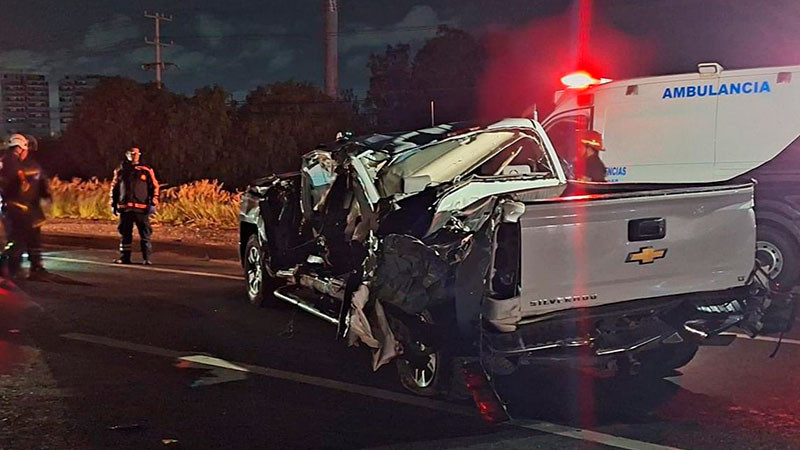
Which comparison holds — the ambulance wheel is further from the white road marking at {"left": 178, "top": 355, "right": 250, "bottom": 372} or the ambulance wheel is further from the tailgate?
the white road marking at {"left": 178, "top": 355, "right": 250, "bottom": 372}

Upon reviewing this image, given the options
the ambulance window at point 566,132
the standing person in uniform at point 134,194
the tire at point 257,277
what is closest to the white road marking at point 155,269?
the standing person in uniform at point 134,194

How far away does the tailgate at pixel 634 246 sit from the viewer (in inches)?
218

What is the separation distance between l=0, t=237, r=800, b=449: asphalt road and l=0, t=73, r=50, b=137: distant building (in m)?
65.0

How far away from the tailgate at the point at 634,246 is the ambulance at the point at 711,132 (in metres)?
4.05

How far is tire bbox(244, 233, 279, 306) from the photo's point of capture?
953cm

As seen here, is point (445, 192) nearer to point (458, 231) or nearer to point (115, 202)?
point (458, 231)

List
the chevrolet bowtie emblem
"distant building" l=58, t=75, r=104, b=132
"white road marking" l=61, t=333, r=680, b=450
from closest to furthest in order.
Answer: "white road marking" l=61, t=333, r=680, b=450 → the chevrolet bowtie emblem → "distant building" l=58, t=75, r=104, b=132

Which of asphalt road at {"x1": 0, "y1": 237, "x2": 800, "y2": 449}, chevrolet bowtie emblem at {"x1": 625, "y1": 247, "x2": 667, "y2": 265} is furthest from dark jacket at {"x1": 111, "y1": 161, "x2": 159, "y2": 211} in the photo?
chevrolet bowtie emblem at {"x1": 625, "y1": 247, "x2": 667, "y2": 265}

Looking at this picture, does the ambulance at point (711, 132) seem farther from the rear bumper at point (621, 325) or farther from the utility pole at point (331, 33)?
the utility pole at point (331, 33)

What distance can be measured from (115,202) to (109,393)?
7280 millimetres

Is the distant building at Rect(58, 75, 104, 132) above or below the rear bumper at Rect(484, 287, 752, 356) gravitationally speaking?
above

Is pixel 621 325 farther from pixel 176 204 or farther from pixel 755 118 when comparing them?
pixel 176 204

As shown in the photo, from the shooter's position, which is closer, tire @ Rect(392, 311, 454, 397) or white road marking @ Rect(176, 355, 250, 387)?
tire @ Rect(392, 311, 454, 397)

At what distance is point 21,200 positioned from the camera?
38.9 feet
